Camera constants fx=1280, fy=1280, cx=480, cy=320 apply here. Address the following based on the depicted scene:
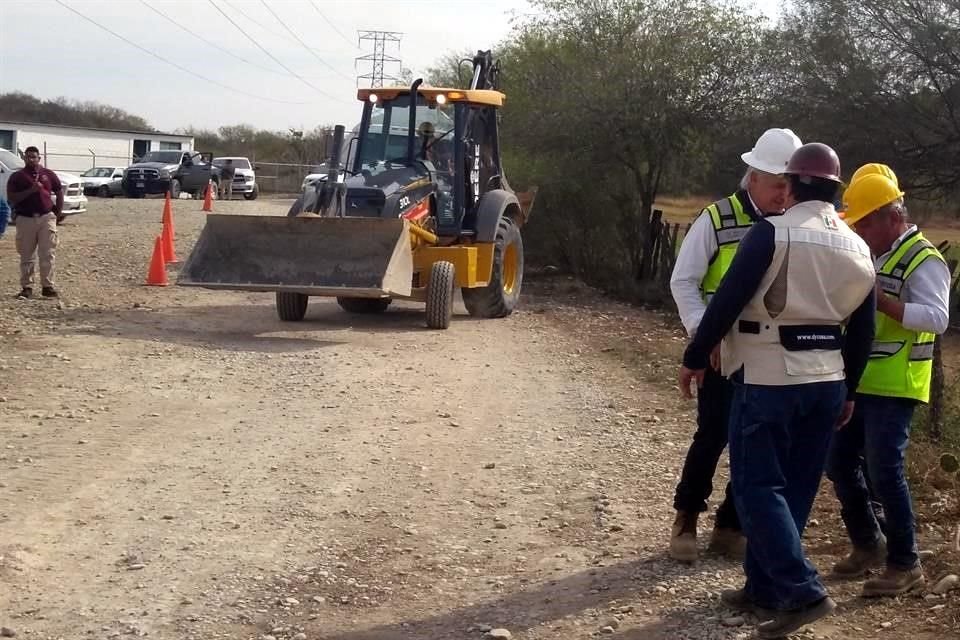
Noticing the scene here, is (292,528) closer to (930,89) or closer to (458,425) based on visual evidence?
(458,425)

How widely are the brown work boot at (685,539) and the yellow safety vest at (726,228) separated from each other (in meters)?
1.14

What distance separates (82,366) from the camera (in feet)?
35.5

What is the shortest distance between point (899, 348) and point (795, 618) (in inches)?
53.1

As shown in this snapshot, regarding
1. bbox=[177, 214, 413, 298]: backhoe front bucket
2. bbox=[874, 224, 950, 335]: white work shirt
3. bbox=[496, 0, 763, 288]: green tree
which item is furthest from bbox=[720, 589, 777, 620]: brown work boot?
bbox=[496, 0, 763, 288]: green tree

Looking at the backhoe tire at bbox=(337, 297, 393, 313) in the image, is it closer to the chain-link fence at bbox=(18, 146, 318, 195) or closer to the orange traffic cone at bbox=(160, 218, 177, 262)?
the orange traffic cone at bbox=(160, 218, 177, 262)

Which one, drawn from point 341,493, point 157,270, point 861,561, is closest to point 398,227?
point 157,270

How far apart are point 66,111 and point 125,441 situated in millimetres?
91841

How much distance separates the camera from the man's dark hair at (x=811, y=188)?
16.2 ft

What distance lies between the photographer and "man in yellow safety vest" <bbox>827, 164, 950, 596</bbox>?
5.48 meters

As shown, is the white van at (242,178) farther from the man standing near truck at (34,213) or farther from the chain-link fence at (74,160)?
the man standing near truck at (34,213)

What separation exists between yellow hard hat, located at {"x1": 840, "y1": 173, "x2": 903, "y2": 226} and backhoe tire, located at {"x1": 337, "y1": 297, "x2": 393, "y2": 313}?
10.5m

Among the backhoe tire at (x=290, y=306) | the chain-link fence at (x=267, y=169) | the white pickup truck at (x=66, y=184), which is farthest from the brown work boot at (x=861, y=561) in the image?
the chain-link fence at (x=267, y=169)

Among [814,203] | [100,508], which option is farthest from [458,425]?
[814,203]

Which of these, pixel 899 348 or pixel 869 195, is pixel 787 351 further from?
pixel 869 195
